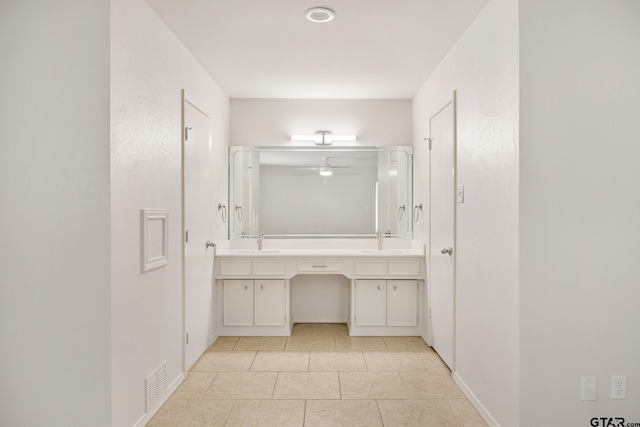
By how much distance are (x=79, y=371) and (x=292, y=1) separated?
228 centimetres

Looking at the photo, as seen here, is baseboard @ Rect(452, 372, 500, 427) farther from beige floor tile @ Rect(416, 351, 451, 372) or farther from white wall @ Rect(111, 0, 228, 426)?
white wall @ Rect(111, 0, 228, 426)

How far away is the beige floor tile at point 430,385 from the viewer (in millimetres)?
2922

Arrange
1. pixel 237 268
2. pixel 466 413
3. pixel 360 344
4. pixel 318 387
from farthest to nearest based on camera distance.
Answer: pixel 237 268 < pixel 360 344 < pixel 318 387 < pixel 466 413

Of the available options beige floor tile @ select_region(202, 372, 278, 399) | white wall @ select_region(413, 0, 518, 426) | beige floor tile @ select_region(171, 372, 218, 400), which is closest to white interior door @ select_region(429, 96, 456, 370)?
white wall @ select_region(413, 0, 518, 426)

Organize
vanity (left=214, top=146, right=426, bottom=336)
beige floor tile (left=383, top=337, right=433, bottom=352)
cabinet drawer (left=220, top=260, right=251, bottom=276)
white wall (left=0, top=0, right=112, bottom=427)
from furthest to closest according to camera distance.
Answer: vanity (left=214, top=146, right=426, bottom=336) < cabinet drawer (left=220, top=260, right=251, bottom=276) < beige floor tile (left=383, top=337, right=433, bottom=352) < white wall (left=0, top=0, right=112, bottom=427)

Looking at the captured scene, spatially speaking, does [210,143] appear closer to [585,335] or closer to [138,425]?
[138,425]

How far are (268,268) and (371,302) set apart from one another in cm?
108

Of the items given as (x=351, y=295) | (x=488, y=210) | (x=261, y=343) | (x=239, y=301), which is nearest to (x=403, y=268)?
(x=351, y=295)

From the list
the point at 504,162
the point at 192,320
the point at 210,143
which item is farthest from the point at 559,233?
the point at 210,143

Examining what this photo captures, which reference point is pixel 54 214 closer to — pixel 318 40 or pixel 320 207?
pixel 318 40

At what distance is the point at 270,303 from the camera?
430 cm

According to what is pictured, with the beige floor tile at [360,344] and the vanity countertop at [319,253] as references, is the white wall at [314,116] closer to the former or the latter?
the vanity countertop at [319,253]

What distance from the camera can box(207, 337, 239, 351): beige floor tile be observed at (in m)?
3.94

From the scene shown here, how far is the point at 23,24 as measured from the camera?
2.10 m
